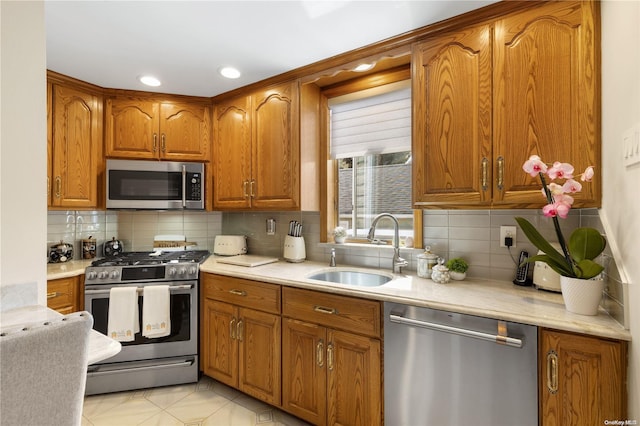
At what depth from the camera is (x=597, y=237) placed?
1158 millimetres

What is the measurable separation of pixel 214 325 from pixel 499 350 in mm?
1808

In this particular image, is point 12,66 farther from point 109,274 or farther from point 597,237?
point 597,237

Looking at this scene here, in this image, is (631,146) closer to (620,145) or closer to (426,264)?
(620,145)

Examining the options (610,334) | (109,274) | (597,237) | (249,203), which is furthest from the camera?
(249,203)

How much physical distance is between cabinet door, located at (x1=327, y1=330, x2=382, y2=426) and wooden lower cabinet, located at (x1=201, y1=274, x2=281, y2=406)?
39 centimetres

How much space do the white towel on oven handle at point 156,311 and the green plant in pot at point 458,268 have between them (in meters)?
1.93

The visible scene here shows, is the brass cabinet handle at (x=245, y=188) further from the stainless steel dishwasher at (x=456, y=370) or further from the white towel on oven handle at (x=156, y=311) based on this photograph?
the stainless steel dishwasher at (x=456, y=370)

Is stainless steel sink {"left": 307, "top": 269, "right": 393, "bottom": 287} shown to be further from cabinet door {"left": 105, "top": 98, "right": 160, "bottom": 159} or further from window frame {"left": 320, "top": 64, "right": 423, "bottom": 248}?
cabinet door {"left": 105, "top": 98, "right": 160, "bottom": 159}

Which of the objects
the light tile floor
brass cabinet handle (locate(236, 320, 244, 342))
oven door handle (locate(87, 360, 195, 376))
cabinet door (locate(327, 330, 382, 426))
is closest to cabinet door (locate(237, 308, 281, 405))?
brass cabinet handle (locate(236, 320, 244, 342))

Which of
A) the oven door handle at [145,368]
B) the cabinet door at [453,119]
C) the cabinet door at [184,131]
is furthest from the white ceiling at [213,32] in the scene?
the oven door handle at [145,368]

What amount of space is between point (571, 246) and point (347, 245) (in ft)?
4.38

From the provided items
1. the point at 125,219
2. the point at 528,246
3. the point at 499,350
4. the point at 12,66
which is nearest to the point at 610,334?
the point at 499,350

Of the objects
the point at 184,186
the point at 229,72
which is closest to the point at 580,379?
the point at 229,72

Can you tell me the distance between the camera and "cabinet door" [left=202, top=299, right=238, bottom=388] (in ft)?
6.77
